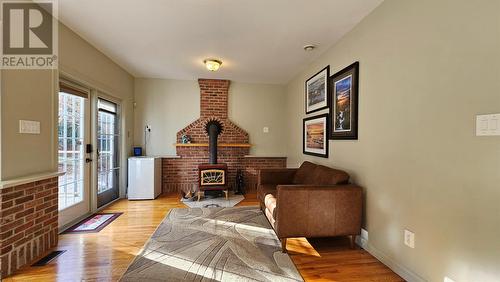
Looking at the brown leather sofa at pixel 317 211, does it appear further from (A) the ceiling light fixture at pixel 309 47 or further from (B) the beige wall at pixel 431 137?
(A) the ceiling light fixture at pixel 309 47

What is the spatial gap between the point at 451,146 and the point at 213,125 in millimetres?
3639

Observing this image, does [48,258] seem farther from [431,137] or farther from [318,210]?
[431,137]

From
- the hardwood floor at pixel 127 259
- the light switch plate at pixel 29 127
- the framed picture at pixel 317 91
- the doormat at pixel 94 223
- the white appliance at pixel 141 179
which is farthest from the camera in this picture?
the white appliance at pixel 141 179

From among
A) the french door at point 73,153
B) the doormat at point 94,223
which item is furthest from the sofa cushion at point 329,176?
the french door at point 73,153

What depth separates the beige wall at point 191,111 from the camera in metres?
4.62

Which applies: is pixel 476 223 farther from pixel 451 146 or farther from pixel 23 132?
pixel 23 132

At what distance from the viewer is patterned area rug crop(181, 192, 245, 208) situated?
371 centimetres

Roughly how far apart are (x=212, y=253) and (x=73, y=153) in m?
2.31

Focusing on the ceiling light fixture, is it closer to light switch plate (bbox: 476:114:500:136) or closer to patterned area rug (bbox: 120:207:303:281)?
light switch plate (bbox: 476:114:500:136)

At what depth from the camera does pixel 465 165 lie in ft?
4.39

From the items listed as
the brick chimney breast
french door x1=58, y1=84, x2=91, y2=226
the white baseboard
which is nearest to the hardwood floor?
the white baseboard

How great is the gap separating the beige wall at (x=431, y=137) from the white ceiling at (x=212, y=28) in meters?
0.49

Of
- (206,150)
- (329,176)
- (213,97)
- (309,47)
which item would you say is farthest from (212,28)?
(206,150)

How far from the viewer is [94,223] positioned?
113 inches
